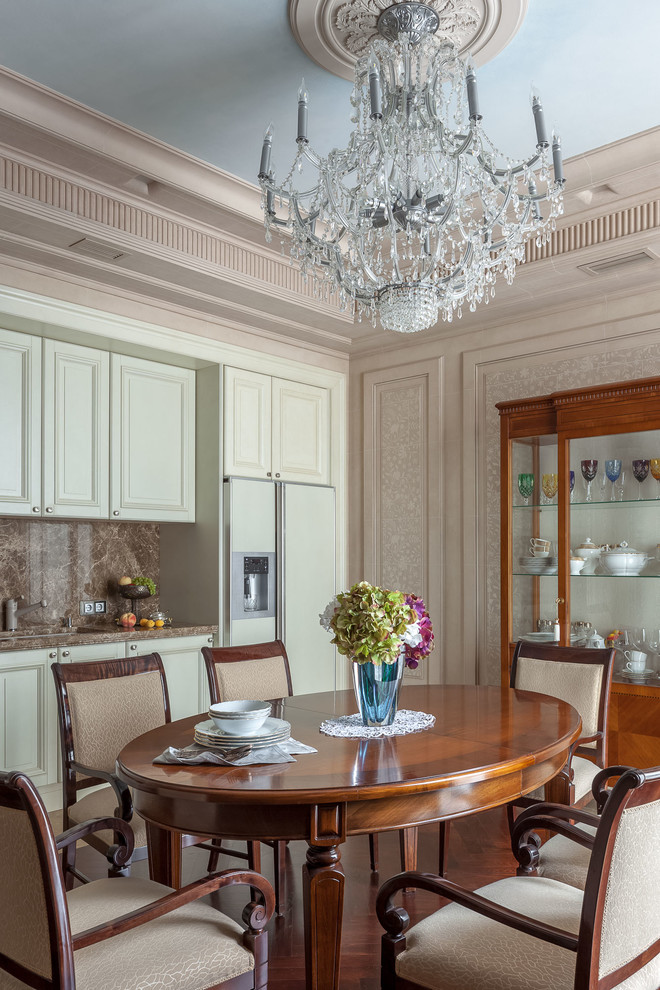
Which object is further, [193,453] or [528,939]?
[193,453]

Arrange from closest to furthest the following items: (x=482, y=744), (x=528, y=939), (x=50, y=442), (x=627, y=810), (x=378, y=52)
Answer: (x=627, y=810), (x=528, y=939), (x=482, y=744), (x=378, y=52), (x=50, y=442)

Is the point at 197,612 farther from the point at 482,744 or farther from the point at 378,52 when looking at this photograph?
the point at 378,52

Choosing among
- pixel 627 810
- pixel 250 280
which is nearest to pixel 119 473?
pixel 250 280

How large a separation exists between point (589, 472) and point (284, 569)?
197 cm

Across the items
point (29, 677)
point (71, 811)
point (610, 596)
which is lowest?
point (71, 811)

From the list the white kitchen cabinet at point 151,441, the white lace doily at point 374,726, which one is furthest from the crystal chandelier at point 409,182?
the white kitchen cabinet at point 151,441

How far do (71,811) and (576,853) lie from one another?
5.29 ft

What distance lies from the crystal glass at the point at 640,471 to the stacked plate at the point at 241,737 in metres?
2.41

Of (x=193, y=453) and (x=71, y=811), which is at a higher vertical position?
(x=193, y=453)

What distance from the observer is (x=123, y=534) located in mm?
4852

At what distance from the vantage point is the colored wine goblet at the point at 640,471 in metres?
3.82

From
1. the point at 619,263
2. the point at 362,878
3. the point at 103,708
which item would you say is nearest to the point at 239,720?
the point at 103,708

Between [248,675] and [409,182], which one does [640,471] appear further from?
[248,675]

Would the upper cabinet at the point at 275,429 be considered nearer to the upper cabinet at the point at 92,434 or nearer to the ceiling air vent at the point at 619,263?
the upper cabinet at the point at 92,434
